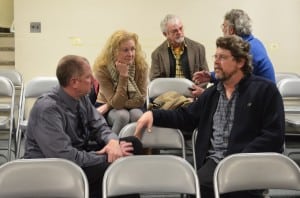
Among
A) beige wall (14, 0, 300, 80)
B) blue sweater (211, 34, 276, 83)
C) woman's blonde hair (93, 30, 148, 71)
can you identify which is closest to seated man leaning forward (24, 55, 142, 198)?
woman's blonde hair (93, 30, 148, 71)

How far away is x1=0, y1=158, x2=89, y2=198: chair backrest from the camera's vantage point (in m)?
2.41

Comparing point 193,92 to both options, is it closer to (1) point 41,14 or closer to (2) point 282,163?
(2) point 282,163

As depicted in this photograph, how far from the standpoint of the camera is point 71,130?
300cm

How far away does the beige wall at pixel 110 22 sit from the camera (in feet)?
18.1

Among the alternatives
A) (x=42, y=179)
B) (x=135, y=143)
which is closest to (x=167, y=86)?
(x=135, y=143)

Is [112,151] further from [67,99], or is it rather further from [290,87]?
[290,87]

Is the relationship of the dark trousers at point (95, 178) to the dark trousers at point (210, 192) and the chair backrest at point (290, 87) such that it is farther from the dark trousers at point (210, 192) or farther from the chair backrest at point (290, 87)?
the chair backrest at point (290, 87)

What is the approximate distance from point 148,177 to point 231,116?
2.75ft

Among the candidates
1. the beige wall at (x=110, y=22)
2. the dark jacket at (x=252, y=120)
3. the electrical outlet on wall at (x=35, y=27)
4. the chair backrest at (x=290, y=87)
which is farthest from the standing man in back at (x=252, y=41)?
the electrical outlet on wall at (x=35, y=27)

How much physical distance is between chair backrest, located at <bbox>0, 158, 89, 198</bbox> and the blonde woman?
1.41m

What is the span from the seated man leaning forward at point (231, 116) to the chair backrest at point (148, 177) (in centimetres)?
46

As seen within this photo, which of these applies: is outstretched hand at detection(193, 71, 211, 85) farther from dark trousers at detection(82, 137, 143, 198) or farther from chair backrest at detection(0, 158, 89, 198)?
chair backrest at detection(0, 158, 89, 198)

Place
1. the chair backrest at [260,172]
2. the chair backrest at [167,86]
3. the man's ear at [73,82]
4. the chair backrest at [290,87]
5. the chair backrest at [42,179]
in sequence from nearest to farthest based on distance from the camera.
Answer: the chair backrest at [42,179], the chair backrest at [260,172], the man's ear at [73,82], the chair backrest at [167,86], the chair backrest at [290,87]

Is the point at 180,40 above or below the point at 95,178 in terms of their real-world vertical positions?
above
